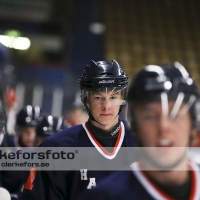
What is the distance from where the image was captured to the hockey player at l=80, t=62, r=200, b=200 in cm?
108

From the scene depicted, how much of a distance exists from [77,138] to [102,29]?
377 inches

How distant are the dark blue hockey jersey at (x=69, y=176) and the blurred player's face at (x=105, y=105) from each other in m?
0.13

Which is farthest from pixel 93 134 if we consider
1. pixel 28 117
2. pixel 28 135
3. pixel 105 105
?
pixel 28 117

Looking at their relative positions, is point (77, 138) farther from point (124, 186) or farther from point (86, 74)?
point (124, 186)

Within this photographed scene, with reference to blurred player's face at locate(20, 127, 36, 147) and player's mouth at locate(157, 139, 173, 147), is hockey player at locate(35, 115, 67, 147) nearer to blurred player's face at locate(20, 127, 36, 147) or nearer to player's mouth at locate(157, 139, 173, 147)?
blurred player's face at locate(20, 127, 36, 147)

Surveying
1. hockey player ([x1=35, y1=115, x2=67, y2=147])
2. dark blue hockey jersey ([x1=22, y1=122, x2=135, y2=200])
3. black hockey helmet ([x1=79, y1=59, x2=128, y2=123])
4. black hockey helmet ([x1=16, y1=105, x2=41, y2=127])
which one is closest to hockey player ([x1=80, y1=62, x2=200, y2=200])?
dark blue hockey jersey ([x1=22, y1=122, x2=135, y2=200])

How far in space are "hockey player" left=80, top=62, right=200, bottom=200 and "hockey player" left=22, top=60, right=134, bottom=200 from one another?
1.03m

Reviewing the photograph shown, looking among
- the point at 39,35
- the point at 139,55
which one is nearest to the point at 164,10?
the point at 139,55

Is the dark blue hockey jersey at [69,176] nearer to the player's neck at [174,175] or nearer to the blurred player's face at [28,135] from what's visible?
the player's neck at [174,175]

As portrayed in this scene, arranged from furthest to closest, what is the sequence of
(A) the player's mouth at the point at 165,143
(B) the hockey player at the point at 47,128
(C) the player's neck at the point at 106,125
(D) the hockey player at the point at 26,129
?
(D) the hockey player at the point at 26,129
(B) the hockey player at the point at 47,128
(C) the player's neck at the point at 106,125
(A) the player's mouth at the point at 165,143

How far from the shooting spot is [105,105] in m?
2.21

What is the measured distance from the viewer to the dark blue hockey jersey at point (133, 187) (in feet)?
3.71

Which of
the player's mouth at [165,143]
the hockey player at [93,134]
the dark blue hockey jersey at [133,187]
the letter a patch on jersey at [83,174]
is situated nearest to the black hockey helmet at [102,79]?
the hockey player at [93,134]

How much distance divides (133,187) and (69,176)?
1.10 metres
